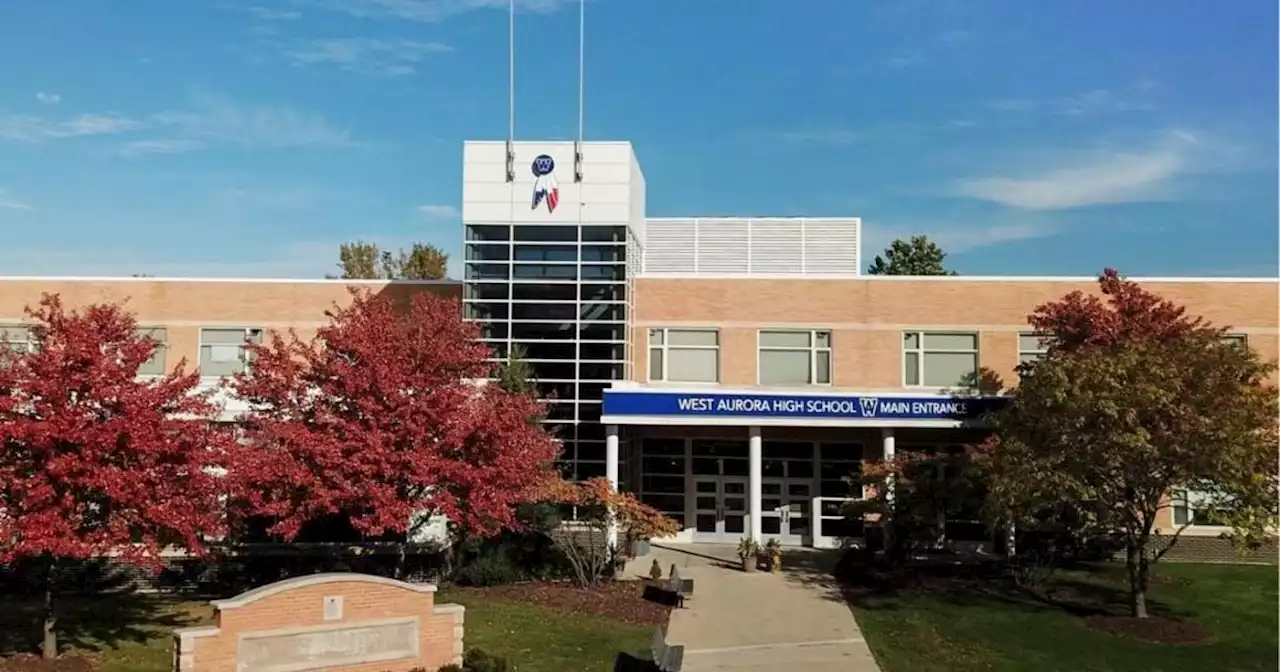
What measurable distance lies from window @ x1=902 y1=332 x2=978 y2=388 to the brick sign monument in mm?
18633

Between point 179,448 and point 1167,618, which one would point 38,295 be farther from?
point 1167,618

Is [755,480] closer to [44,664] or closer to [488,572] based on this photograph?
[488,572]

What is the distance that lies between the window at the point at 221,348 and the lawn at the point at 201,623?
1164 cm

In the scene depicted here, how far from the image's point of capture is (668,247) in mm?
34469

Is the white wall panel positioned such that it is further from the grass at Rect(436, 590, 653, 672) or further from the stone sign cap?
the stone sign cap

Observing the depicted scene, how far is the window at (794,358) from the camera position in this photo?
30203 millimetres

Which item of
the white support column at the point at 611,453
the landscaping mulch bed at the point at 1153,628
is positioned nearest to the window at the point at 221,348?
the white support column at the point at 611,453

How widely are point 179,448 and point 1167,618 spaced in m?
17.8

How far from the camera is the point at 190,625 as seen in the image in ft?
59.4

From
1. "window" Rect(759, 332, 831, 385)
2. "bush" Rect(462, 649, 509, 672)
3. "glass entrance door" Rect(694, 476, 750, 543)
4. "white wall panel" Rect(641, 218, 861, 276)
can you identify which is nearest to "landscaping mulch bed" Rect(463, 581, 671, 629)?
"bush" Rect(462, 649, 509, 672)

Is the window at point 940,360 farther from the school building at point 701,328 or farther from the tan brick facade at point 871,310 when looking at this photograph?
the tan brick facade at point 871,310

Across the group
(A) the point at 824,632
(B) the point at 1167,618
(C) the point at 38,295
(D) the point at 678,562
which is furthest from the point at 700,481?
(C) the point at 38,295

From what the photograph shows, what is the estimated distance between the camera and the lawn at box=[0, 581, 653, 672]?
16.0 m

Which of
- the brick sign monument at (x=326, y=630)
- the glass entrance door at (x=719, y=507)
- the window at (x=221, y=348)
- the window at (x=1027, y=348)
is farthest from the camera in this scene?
the window at (x=221, y=348)
